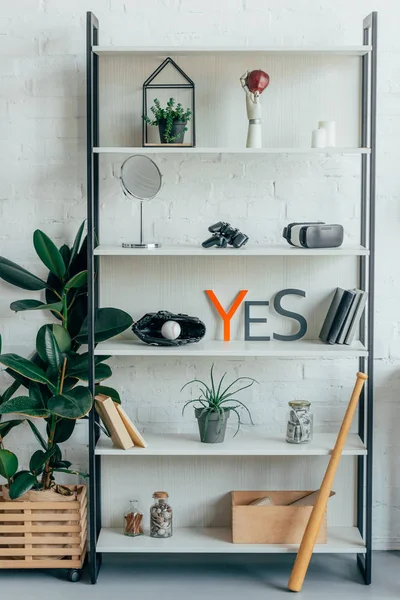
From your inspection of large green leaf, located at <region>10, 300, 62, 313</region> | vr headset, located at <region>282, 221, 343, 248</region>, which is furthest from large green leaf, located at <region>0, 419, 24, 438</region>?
vr headset, located at <region>282, 221, 343, 248</region>

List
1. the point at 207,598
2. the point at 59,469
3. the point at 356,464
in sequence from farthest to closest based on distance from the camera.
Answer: the point at 356,464
the point at 59,469
the point at 207,598

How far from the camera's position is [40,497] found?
2.91 meters

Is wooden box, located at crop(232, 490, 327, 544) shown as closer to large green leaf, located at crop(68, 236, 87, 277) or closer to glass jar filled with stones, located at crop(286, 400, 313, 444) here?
glass jar filled with stones, located at crop(286, 400, 313, 444)

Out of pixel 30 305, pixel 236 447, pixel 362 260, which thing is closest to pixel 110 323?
pixel 30 305

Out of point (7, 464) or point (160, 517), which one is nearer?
point (7, 464)

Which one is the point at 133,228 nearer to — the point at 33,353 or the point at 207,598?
the point at 33,353

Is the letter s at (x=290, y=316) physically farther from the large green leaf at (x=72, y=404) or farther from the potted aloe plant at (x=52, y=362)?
the large green leaf at (x=72, y=404)

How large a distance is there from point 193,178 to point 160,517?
1.30m

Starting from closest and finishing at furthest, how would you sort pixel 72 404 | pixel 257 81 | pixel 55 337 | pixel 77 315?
pixel 72 404, pixel 257 81, pixel 55 337, pixel 77 315

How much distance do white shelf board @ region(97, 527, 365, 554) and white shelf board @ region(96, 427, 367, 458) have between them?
13.4 inches

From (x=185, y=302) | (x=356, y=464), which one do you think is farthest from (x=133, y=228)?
(x=356, y=464)

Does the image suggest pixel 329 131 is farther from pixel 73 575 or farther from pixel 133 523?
pixel 73 575

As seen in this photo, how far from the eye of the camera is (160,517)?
296 cm

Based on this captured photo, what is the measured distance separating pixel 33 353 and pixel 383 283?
1.40 m
